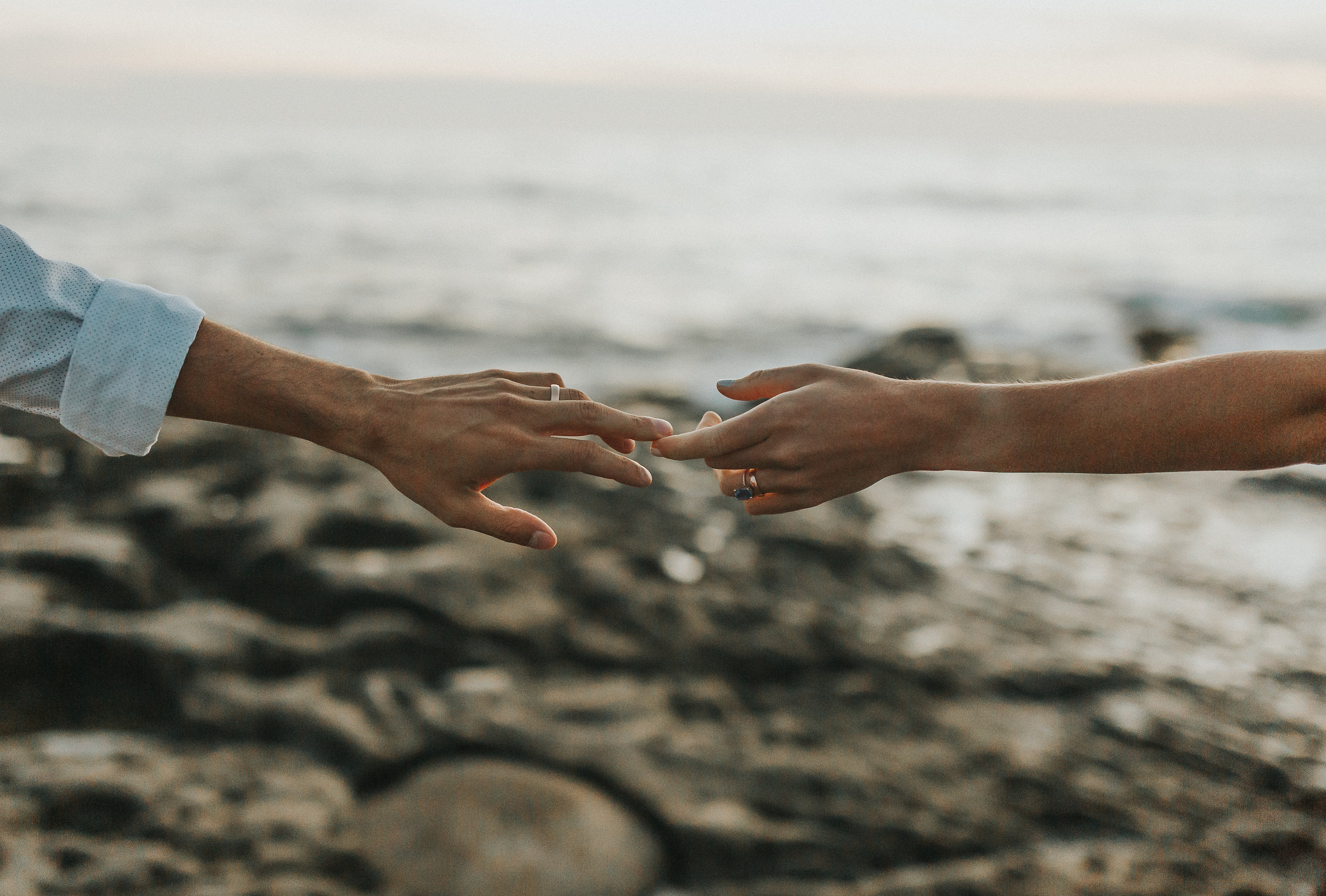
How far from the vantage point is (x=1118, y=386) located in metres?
2.73

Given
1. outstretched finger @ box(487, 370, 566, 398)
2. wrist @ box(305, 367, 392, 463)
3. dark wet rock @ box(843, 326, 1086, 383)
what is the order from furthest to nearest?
dark wet rock @ box(843, 326, 1086, 383) → outstretched finger @ box(487, 370, 566, 398) → wrist @ box(305, 367, 392, 463)

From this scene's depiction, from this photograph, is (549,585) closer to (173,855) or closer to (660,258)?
(173,855)

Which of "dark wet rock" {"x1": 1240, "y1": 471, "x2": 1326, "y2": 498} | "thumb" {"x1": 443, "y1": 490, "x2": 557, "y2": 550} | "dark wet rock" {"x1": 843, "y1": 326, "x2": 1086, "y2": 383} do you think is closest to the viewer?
"thumb" {"x1": 443, "y1": 490, "x2": 557, "y2": 550}

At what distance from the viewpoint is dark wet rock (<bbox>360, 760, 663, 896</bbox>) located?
2.92 m

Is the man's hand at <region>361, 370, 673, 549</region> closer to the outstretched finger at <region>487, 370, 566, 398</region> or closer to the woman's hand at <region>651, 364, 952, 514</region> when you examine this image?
the outstretched finger at <region>487, 370, 566, 398</region>

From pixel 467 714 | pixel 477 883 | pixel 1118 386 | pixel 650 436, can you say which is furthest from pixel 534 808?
pixel 1118 386

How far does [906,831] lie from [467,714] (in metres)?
1.72

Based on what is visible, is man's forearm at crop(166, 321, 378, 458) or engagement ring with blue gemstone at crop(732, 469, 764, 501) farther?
engagement ring with blue gemstone at crop(732, 469, 764, 501)

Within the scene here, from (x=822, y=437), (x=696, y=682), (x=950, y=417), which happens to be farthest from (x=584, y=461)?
(x=696, y=682)

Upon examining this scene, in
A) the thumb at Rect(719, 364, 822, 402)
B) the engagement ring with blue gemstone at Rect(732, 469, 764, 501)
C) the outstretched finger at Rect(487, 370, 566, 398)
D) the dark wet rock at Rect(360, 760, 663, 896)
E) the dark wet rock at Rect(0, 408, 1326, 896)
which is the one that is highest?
the thumb at Rect(719, 364, 822, 402)

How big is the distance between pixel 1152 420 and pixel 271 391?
2.53m

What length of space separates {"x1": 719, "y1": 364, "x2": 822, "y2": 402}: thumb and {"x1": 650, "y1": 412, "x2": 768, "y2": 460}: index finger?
0.43 ft

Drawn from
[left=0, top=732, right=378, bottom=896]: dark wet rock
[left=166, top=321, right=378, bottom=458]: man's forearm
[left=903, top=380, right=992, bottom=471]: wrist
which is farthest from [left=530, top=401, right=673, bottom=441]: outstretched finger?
[left=0, top=732, right=378, bottom=896]: dark wet rock

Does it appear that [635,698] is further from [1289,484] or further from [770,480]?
[1289,484]
